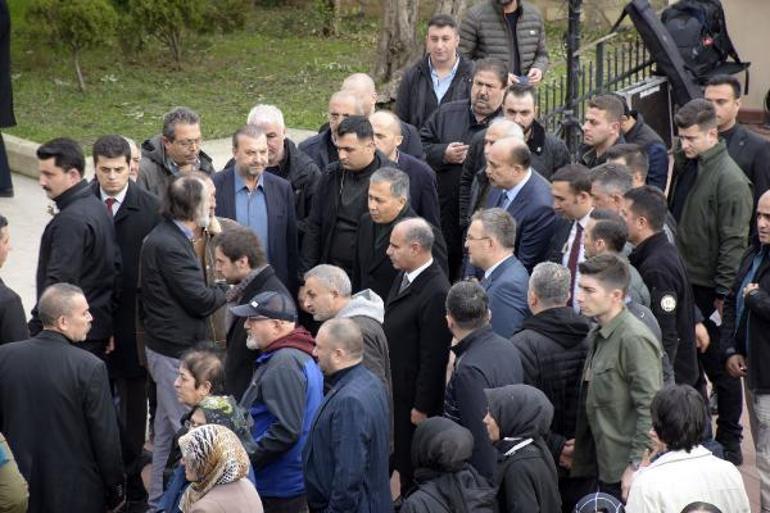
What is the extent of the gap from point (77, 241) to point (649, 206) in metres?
3.30

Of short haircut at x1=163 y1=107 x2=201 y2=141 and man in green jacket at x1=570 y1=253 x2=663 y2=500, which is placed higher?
short haircut at x1=163 y1=107 x2=201 y2=141

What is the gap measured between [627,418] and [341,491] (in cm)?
153

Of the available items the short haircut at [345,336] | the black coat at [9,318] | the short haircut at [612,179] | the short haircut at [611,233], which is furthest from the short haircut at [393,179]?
the black coat at [9,318]

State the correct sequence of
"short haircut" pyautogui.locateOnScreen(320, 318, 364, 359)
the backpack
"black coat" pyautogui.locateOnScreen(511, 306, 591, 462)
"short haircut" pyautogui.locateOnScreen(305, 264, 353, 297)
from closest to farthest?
"short haircut" pyautogui.locateOnScreen(320, 318, 364, 359), "black coat" pyautogui.locateOnScreen(511, 306, 591, 462), "short haircut" pyautogui.locateOnScreen(305, 264, 353, 297), the backpack

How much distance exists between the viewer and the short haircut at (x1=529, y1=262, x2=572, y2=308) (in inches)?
285

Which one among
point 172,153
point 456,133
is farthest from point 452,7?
point 172,153

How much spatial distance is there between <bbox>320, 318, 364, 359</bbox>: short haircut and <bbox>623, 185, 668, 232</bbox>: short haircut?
6.83 ft

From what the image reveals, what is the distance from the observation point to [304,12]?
912 inches

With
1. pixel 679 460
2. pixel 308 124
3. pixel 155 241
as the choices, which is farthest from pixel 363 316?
pixel 308 124

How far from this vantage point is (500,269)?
7.98 meters

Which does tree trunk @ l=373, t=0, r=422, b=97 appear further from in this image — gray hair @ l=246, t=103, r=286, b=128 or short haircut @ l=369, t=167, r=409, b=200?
short haircut @ l=369, t=167, r=409, b=200

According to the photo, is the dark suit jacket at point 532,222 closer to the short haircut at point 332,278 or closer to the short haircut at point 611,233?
the short haircut at point 611,233

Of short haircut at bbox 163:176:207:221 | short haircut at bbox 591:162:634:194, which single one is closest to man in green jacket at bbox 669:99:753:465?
short haircut at bbox 591:162:634:194

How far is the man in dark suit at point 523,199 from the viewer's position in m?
8.76
